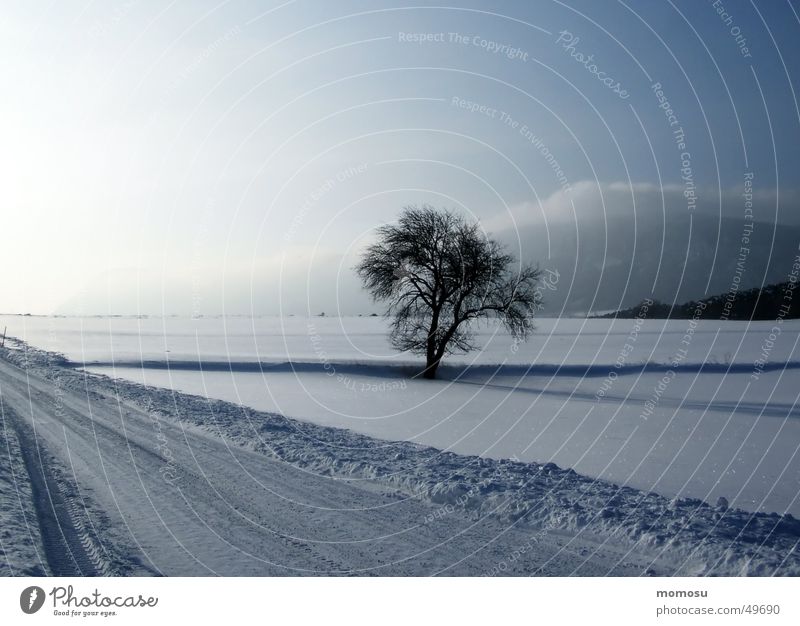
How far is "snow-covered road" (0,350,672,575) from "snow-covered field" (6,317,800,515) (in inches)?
127

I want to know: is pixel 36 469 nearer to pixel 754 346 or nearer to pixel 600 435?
pixel 600 435

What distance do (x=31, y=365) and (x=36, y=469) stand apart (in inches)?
770

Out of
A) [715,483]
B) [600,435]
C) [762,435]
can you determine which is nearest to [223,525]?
[715,483]

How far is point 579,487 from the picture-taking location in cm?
830

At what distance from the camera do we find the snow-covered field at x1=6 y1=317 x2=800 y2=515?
10172 mm

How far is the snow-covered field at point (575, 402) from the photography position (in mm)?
10172

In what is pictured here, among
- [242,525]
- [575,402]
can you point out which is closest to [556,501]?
[242,525]
